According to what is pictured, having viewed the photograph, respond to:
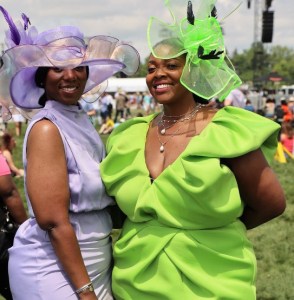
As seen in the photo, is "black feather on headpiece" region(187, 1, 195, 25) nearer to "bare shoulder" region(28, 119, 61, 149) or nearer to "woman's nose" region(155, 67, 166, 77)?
"woman's nose" region(155, 67, 166, 77)

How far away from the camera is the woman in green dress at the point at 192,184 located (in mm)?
2295

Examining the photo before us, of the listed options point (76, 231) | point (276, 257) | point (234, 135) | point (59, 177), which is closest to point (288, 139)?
point (276, 257)

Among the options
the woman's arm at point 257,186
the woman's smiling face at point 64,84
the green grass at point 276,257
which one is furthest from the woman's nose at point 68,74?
the green grass at point 276,257

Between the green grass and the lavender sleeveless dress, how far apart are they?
9.28ft

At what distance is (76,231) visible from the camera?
7.84 feet

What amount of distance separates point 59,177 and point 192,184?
0.52 meters

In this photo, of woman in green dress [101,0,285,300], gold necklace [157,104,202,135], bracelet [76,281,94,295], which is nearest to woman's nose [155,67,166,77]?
woman in green dress [101,0,285,300]

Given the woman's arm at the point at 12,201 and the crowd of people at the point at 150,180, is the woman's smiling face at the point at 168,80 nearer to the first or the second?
the crowd of people at the point at 150,180

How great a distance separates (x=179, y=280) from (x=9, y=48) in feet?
3.99

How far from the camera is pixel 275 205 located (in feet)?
8.16

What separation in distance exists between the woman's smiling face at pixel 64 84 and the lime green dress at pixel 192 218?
311mm

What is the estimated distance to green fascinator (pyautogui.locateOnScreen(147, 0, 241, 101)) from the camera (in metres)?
2.47

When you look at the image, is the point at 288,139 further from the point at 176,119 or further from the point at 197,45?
the point at 197,45

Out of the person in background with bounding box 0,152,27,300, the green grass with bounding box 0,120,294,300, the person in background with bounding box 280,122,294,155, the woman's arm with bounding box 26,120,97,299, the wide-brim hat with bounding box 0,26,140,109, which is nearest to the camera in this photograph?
the woman's arm with bounding box 26,120,97,299
